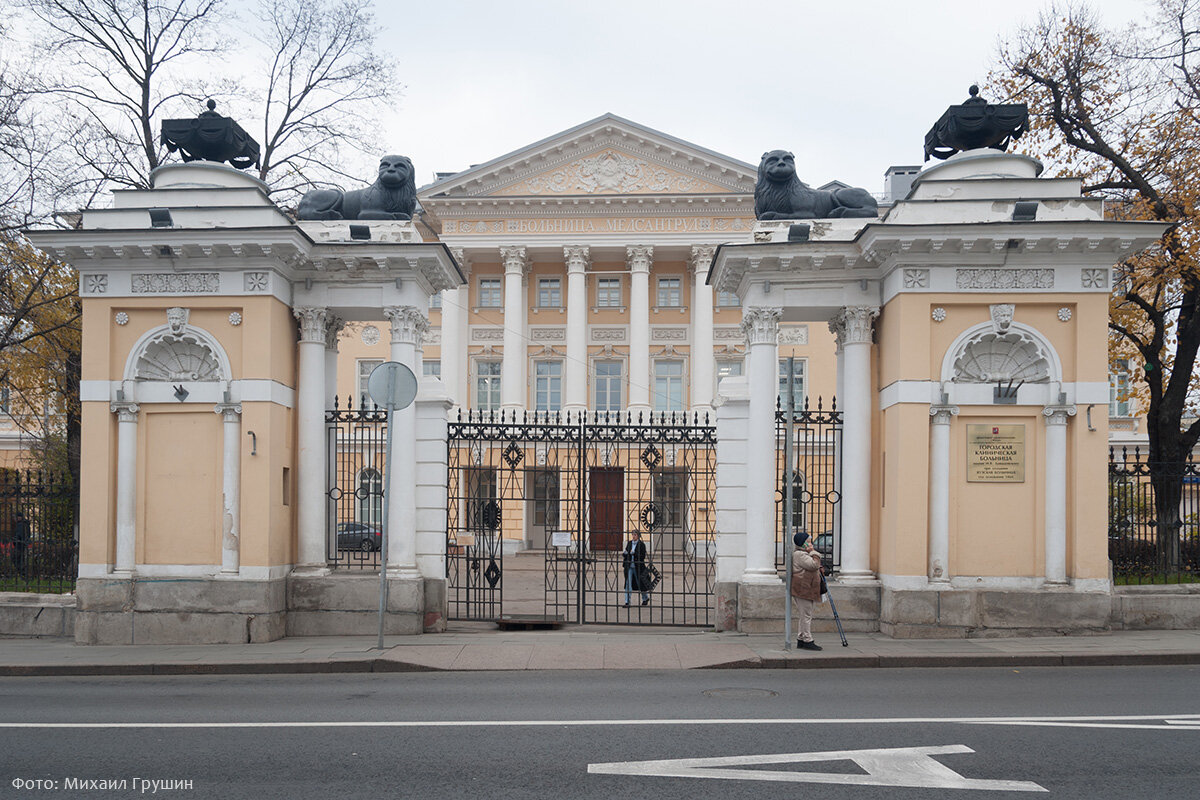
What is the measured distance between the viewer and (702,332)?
44.2 metres

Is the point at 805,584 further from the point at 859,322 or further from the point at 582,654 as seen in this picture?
the point at 859,322

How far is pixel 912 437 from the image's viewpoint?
45.6 feet

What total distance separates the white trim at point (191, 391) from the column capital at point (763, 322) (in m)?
6.72

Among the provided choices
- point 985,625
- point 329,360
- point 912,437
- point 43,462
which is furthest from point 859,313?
point 43,462

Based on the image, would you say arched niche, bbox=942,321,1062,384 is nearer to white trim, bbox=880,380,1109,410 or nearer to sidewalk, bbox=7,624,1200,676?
white trim, bbox=880,380,1109,410

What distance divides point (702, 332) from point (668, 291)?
10.3 ft

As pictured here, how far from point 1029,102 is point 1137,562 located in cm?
976

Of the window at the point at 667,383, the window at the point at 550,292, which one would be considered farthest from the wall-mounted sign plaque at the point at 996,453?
the window at the point at 550,292

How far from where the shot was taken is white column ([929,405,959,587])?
545 inches

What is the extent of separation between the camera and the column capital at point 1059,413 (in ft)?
45.4

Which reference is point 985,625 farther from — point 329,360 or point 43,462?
point 43,462

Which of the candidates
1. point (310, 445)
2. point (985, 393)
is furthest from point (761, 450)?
point (310, 445)

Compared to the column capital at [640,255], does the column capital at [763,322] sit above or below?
below

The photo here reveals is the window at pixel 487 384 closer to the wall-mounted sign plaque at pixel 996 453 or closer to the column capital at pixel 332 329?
the column capital at pixel 332 329
